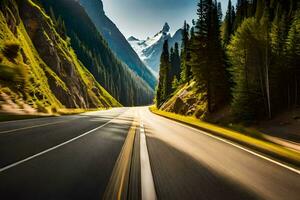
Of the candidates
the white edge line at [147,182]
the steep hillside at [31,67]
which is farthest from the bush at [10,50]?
the white edge line at [147,182]

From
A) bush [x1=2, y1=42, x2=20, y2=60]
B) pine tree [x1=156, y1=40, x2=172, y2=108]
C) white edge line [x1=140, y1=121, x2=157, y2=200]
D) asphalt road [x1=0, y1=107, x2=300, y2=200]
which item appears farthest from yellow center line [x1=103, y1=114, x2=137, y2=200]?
pine tree [x1=156, y1=40, x2=172, y2=108]

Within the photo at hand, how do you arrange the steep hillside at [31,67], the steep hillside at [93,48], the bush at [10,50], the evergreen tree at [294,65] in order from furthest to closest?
the steep hillside at [93,48] → the bush at [10,50] → the steep hillside at [31,67] → the evergreen tree at [294,65]

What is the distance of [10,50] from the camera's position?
4016cm

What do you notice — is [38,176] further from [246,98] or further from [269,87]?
[269,87]

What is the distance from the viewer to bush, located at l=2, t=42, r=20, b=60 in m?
38.8

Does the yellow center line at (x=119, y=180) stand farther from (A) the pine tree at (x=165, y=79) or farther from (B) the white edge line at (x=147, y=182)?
(A) the pine tree at (x=165, y=79)

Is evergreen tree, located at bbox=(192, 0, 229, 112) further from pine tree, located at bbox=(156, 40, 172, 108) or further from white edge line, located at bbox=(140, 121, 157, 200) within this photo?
pine tree, located at bbox=(156, 40, 172, 108)

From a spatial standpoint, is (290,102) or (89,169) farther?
(290,102)

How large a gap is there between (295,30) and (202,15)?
13.4 metres

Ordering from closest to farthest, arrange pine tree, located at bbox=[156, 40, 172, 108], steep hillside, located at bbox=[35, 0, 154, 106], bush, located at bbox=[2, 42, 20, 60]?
bush, located at bbox=[2, 42, 20, 60], pine tree, located at bbox=[156, 40, 172, 108], steep hillside, located at bbox=[35, 0, 154, 106]

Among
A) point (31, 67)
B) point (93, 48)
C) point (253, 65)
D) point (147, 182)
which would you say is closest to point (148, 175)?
point (147, 182)

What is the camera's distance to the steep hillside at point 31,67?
34.5m

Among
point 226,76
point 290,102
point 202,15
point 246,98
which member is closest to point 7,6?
point 202,15

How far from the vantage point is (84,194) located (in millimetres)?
3564
